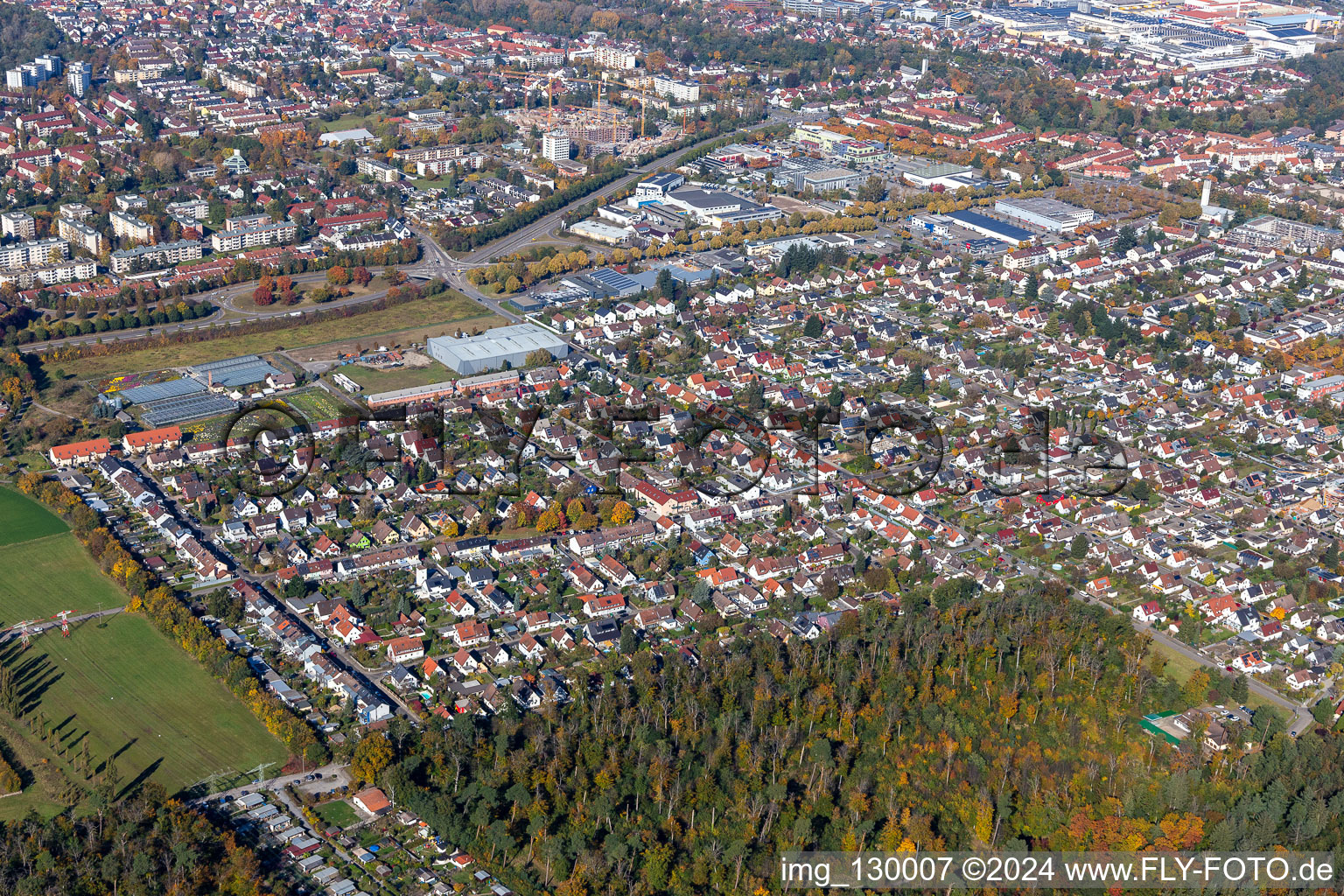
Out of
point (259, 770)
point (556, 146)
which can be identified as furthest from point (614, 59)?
point (259, 770)

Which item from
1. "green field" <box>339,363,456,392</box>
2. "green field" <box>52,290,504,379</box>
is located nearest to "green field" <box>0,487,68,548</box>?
"green field" <box>52,290,504,379</box>

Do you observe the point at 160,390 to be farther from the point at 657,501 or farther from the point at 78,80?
the point at 78,80

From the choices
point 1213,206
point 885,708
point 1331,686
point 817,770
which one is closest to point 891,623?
point 885,708

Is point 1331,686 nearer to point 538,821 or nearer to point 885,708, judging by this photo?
point 885,708

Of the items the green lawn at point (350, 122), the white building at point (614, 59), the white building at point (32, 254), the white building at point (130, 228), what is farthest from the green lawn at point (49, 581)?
the white building at point (614, 59)

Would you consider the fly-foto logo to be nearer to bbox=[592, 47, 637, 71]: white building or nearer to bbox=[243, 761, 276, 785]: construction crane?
bbox=[243, 761, 276, 785]: construction crane

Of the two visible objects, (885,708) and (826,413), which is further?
(826,413)
